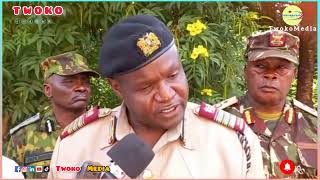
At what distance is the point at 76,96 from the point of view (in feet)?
9.53

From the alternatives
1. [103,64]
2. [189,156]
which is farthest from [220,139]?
[103,64]

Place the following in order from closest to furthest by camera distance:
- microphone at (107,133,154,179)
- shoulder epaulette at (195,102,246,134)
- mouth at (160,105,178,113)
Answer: microphone at (107,133,154,179) < mouth at (160,105,178,113) < shoulder epaulette at (195,102,246,134)

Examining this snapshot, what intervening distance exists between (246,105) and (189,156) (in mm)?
433

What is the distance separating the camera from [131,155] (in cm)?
251

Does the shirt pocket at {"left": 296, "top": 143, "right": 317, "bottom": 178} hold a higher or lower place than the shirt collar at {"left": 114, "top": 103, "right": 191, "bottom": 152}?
lower

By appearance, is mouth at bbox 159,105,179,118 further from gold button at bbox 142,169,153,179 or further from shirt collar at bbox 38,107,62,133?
shirt collar at bbox 38,107,62,133

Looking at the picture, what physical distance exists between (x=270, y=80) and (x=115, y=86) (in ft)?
2.66

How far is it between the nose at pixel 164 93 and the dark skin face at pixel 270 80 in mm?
517

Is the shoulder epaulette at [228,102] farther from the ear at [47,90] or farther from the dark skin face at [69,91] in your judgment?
the ear at [47,90]

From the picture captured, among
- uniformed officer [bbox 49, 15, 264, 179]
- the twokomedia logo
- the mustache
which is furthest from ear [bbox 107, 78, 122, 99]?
the twokomedia logo

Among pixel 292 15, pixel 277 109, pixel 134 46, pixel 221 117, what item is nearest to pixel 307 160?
pixel 277 109

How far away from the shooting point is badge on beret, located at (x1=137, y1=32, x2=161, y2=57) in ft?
8.36

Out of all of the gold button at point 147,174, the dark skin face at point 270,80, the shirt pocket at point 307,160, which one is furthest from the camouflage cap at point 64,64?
the shirt pocket at point 307,160

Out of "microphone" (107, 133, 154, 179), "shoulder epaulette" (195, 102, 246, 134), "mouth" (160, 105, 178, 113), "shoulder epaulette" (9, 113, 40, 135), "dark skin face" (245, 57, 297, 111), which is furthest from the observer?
"shoulder epaulette" (9, 113, 40, 135)
